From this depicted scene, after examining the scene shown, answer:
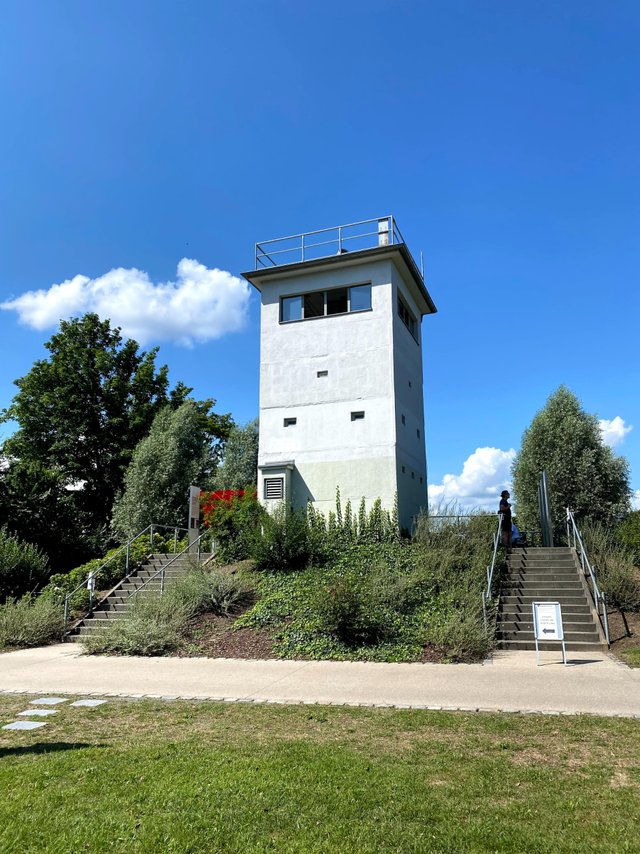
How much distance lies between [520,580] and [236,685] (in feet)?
28.3

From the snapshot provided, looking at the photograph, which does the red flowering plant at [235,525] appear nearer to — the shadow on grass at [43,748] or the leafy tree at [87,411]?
the shadow on grass at [43,748]

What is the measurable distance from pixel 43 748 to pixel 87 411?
3009cm

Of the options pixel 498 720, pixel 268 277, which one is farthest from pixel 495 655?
pixel 268 277

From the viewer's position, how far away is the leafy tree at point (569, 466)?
80.9ft

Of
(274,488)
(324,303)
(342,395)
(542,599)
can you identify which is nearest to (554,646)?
(542,599)

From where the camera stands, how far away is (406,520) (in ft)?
62.3

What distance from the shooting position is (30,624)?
1327 centimetres

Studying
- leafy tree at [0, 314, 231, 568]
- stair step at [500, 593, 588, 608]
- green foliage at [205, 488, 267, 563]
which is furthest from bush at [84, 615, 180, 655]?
leafy tree at [0, 314, 231, 568]

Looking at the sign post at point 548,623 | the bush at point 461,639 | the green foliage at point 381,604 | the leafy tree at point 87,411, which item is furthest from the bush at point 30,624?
the leafy tree at point 87,411

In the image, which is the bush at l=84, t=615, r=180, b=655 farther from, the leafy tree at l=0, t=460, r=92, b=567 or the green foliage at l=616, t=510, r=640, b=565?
the leafy tree at l=0, t=460, r=92, b=567

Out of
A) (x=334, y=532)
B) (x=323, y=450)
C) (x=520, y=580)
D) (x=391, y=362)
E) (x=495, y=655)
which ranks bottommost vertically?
(x=495, y=655)

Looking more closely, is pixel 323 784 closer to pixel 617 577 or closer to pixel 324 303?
pixel 617 577

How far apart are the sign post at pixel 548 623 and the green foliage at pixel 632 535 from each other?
6005 mm

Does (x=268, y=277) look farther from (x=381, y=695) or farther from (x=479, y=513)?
(x=381, y=695)
